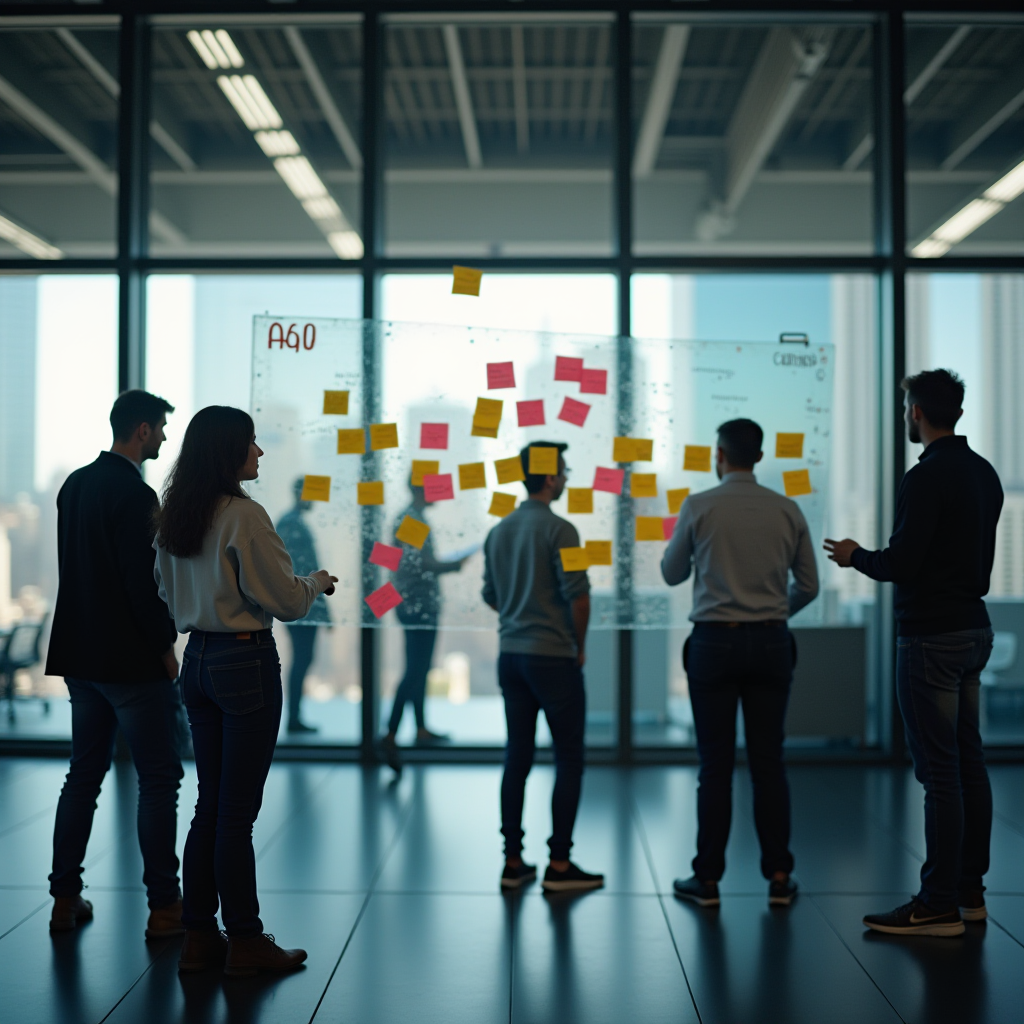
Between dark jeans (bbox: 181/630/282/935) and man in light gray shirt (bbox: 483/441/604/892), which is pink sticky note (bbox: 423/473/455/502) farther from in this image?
dark jeans (bbox: 181/630/282/935)

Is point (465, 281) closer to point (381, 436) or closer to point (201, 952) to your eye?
point (381, 436)

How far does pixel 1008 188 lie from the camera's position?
5113mm

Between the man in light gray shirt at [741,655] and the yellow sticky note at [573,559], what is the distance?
0.31 m

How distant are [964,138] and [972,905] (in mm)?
3907

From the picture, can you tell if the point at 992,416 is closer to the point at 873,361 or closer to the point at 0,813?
the point at 873,361

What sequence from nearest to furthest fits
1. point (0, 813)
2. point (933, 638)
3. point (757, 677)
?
point (933, 638)
point (757, 677)
point (0, 813)

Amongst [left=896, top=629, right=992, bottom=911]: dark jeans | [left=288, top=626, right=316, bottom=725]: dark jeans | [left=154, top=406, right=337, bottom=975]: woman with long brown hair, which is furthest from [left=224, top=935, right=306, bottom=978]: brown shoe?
[left=288, top=626, right=316, bottom=725]: dark jeans

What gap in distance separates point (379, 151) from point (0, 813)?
356cm

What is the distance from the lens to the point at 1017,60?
507cm

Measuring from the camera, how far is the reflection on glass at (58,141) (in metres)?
5.06

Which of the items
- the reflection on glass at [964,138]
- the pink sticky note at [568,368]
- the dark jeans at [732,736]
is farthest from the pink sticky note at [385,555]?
the reflection on glass at [964,138]

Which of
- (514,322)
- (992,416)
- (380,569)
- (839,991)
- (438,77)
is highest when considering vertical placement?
(438,77)

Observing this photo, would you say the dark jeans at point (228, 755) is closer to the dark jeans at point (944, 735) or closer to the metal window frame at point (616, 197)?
the dark jeans at point (944, 735)

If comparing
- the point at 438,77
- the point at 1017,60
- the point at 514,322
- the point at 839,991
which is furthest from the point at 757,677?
the point at 1017,60
